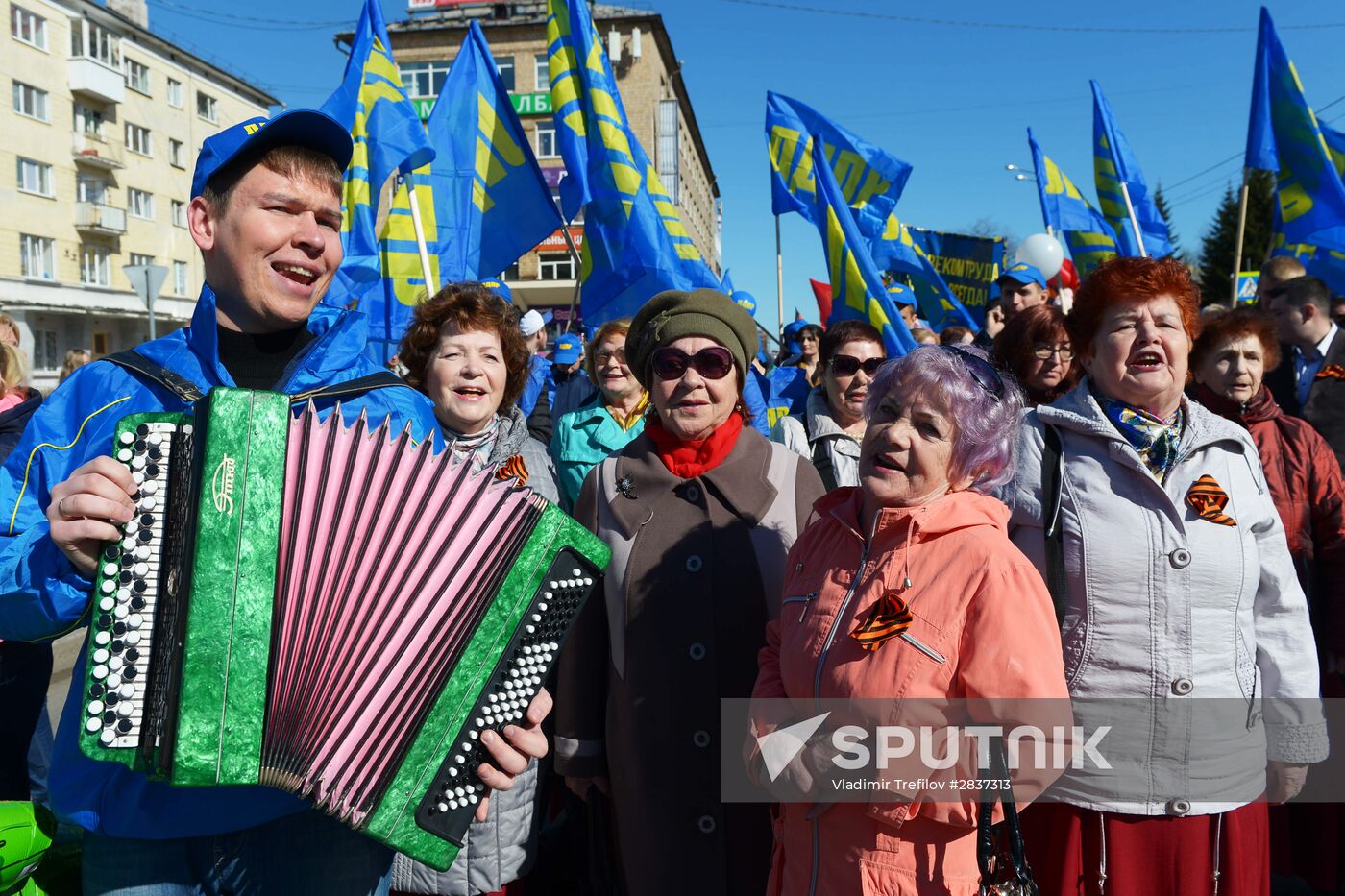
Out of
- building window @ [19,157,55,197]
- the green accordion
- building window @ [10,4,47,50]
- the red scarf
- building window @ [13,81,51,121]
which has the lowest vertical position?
the green accordion

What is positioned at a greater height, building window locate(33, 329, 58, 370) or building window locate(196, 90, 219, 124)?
building window locate(196, 90, 219, 124)

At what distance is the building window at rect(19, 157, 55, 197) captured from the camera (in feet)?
119

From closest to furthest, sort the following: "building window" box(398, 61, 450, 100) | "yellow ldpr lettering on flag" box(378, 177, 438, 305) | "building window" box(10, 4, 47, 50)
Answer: "yellow ldpr lettering on flag" box(378, 177, 438, 305), "building window" box(10, 4, 47, 50), "building window" box(398, 61, 450, 100)

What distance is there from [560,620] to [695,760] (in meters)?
0.98

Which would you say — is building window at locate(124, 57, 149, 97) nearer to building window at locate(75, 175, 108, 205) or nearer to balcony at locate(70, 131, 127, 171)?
balcony at locate(70, 131, 127, 171)

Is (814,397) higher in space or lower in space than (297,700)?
higher

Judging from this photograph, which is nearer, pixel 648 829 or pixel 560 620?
pixel 560 620

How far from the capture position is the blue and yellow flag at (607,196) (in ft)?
20.7

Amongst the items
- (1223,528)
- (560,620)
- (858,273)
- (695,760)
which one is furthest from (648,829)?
(858,273)

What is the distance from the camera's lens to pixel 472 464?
6.11 feet

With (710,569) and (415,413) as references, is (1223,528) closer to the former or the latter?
(710,569)

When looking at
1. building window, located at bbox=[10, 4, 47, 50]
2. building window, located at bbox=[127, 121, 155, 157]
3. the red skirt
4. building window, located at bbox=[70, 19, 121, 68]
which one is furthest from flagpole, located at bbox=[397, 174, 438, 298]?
building window, located at bbox=[127, 121, 155, 157]

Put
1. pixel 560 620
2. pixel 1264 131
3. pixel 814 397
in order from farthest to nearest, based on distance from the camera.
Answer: pixel 1264 131
pixel 814 397
pixel 560 620

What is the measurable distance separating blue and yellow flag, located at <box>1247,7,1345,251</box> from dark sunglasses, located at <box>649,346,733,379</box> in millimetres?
7134
